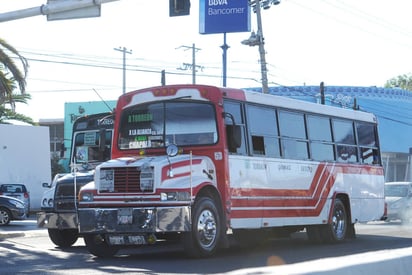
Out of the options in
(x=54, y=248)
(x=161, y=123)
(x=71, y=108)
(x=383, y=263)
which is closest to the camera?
(x=383, y=263)

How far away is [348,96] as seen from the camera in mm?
48250

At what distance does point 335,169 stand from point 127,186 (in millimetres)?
6351

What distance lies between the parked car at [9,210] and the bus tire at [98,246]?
11274 mm

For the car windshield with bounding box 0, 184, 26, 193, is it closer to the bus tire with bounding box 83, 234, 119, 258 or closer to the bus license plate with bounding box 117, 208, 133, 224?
the bus tire with bounding box 83, 234, 119, 258

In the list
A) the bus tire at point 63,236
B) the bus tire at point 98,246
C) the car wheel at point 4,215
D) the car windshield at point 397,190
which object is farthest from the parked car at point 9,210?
the car windshield at point 397,190

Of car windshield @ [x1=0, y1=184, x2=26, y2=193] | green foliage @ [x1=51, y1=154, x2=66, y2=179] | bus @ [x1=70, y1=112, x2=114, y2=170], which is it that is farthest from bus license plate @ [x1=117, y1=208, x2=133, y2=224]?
green foliage @ [x1=51, y1=154, x2=66, y2=179]

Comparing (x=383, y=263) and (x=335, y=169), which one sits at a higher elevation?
(x=335, y=169)

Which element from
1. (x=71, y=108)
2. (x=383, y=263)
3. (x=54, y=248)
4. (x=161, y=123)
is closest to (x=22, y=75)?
(x=54, y=248)

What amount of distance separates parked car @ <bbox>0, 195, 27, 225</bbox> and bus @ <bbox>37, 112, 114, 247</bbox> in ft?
25.0

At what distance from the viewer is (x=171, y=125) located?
1265 cm

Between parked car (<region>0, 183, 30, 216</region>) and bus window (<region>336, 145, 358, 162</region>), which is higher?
bus window (<region>336, 145, 358, 162</region>)

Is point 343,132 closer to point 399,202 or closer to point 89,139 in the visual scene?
point 89,139

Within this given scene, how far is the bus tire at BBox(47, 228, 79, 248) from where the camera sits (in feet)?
49.2

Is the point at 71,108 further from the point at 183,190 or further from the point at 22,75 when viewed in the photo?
the point at 183,190
